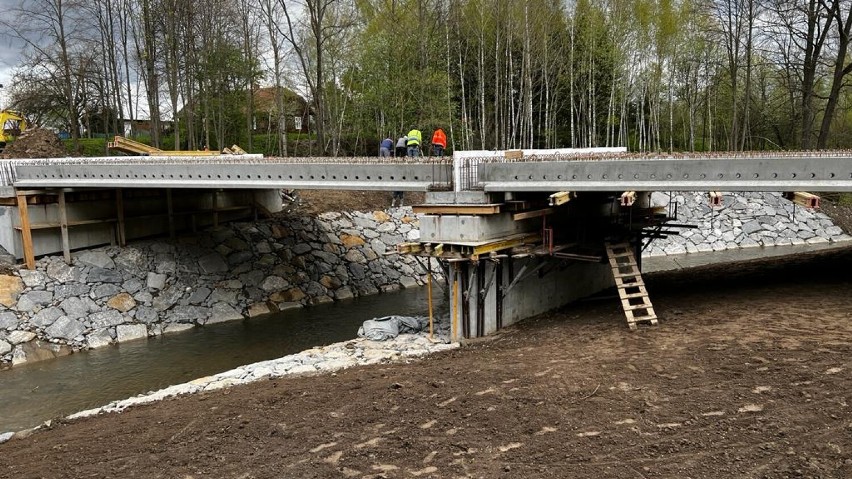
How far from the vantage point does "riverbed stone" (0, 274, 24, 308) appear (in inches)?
665

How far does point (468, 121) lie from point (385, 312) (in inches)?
671

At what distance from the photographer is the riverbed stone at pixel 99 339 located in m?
16.7

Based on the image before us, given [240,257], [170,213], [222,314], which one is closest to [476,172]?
[222,314]

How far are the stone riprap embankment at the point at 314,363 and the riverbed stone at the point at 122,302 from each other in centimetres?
628

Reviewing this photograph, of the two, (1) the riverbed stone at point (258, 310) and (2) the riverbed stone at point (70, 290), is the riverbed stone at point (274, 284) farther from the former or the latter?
(2) the riverbed stone at point (70, 290)

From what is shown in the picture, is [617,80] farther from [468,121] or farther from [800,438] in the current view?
[800,438]

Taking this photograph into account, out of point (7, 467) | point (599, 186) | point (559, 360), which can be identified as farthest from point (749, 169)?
point (7, 467)

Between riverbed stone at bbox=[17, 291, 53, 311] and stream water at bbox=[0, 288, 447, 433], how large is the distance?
88.6 inches

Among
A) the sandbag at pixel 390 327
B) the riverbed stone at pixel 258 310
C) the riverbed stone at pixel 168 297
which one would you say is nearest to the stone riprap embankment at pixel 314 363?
the sandbag at pixel 390 327

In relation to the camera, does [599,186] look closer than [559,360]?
No

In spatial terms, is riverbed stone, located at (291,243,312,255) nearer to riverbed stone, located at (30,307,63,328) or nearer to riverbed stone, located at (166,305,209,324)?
riverbed stone, located at (166,305,209,324)

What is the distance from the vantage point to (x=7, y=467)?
868 centimetres

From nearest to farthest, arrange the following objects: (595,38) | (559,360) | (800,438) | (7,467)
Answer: (800,438)
(7,467)
(559,360)
(595,38)

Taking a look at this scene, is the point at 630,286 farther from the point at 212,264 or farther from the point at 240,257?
the point at 212,264
